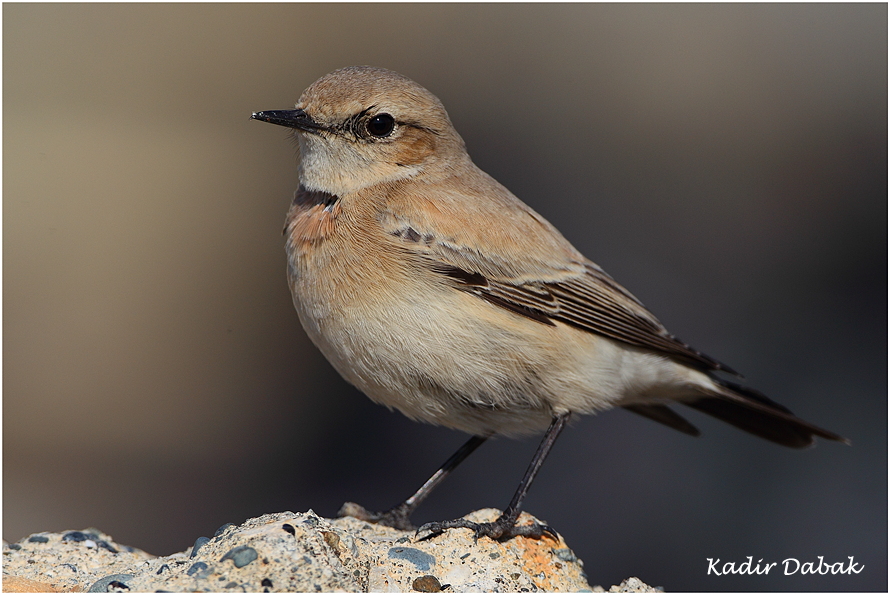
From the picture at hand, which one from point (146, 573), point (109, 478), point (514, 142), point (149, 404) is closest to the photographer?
point (146, 573)

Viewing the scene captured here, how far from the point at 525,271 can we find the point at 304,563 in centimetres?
236

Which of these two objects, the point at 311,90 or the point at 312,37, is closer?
the point at 311,90

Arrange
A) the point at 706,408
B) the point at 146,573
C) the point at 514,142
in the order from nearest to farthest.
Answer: the point at 146,573
the point at 706,408
the point at 514,142

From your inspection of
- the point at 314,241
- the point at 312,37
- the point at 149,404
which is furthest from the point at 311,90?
the point at 312,37

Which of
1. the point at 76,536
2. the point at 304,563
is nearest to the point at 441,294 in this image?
the point at 304,563

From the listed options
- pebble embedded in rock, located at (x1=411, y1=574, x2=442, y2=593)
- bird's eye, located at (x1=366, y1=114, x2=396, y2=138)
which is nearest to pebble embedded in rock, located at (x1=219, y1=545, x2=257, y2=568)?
pebble embedded in rock, located at (x1=411, y1=574, x2=442, y2=593)

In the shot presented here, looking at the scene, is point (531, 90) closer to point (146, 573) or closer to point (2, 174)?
point (2, 174)

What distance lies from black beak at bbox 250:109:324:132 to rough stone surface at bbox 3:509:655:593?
2273mm

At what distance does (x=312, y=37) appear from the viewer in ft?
43.2

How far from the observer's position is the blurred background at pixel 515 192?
29.8ft

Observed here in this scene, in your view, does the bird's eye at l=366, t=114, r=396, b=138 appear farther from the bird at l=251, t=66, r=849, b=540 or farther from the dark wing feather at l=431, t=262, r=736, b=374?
the dark wing feather at l=431, t=262, r=736, b=374

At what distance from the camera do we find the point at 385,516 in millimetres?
5500

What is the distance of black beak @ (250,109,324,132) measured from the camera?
17.0ft

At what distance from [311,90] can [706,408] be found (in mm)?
3483
